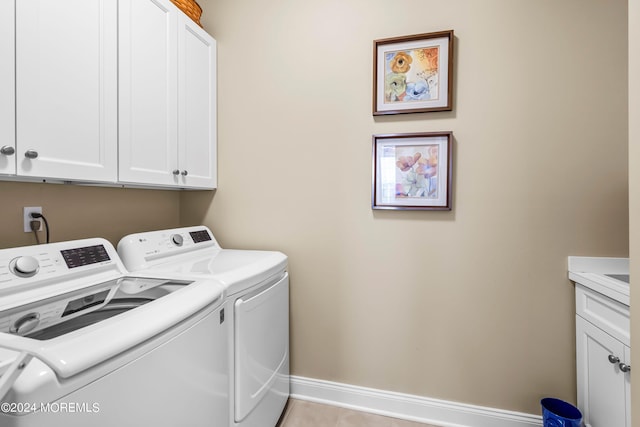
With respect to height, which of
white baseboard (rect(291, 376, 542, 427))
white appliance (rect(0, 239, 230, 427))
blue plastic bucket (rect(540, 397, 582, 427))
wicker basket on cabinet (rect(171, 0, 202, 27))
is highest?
wicker basket on cabinet (rect(171, 0, 202, 27))

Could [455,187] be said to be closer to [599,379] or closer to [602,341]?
[602,341]

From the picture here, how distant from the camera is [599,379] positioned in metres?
1.36

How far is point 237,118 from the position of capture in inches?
79.4

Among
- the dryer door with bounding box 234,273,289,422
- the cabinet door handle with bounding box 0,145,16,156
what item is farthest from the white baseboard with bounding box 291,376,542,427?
the cabinet door handle with bounding box 0,145,16,156

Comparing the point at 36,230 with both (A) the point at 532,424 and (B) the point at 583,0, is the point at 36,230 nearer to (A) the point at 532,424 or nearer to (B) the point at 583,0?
(A) the point at 532,424

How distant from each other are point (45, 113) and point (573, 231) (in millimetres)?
2303

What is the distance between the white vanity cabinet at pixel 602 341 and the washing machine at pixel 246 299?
145 cm

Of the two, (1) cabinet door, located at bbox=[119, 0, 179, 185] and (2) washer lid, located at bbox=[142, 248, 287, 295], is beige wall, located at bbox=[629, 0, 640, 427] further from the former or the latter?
(1) cabinet door, located at bbox=[119, 0, 179, 185]

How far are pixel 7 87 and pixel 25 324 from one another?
727mm

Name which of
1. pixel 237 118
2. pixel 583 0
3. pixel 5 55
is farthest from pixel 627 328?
pixel 5 55

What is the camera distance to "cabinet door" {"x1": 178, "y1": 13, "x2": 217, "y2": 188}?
5.61ft

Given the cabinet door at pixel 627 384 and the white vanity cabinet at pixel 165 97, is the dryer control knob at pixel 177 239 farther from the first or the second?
the cabinet door at pixel 627 384

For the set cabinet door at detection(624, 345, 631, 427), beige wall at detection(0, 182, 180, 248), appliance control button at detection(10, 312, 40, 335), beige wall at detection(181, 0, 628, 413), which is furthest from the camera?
beige wall at detection(181, 0, 628, 413)

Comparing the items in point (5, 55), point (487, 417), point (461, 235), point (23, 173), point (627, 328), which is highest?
point (5, 55)
